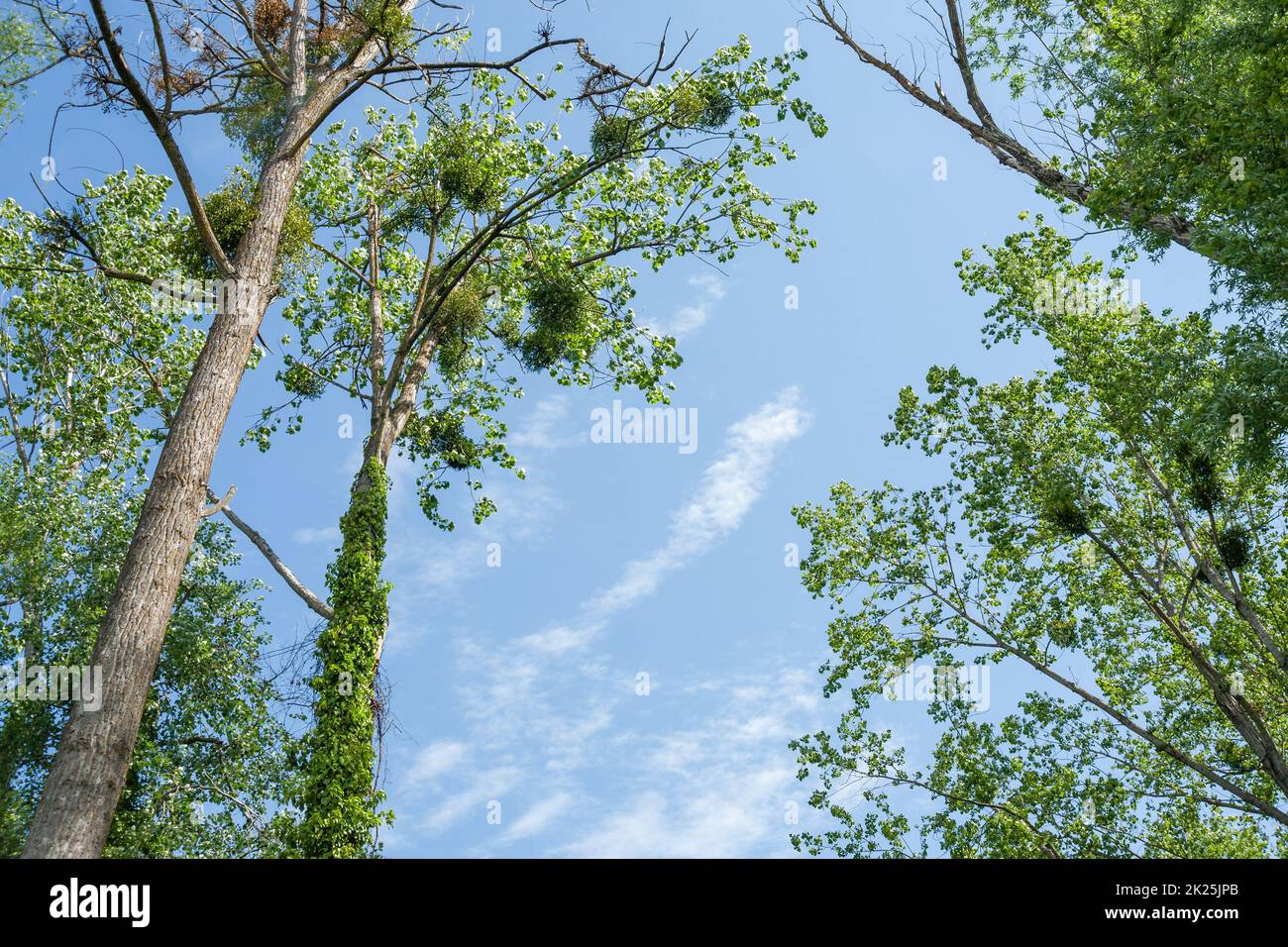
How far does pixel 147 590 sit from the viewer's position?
725cm

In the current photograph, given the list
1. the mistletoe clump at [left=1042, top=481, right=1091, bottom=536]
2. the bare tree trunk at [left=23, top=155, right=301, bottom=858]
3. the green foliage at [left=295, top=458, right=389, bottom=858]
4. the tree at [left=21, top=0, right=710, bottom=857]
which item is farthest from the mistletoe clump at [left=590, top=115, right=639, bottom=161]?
the mistletoe clump at [left=1042, top=481, right=1091, bottom=536]

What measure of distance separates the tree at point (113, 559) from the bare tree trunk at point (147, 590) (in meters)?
1.94

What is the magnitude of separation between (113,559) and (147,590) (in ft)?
26.0

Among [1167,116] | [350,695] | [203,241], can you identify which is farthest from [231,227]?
[1167,116]

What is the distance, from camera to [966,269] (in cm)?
1703

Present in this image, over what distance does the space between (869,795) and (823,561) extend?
13.6 ft

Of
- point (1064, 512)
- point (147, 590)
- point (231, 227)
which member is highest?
point (231, 227)

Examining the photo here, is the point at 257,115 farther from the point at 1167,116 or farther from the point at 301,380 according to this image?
the point at 1167,116

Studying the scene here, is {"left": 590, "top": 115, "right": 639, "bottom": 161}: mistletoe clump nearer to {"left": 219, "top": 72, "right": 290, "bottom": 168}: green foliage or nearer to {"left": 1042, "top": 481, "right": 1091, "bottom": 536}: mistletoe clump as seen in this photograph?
{"left": 219, "top": 72, "right": 290, "bottom": 168}: green foliage

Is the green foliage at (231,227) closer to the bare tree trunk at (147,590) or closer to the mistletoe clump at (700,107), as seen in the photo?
the bare tree trunk at (147,590)

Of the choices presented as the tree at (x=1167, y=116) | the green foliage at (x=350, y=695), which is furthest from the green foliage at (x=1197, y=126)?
the green foliage at (x=350, y=695)

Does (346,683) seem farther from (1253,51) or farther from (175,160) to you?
(1253,51)

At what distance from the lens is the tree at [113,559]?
12.4m

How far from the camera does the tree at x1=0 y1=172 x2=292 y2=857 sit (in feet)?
40.8
